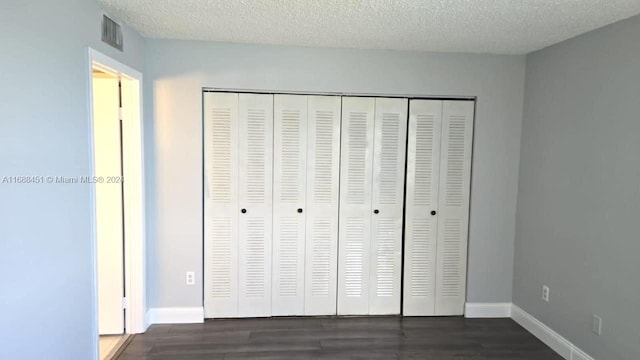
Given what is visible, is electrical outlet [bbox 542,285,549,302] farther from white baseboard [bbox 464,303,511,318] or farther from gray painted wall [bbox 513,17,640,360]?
white baseboard [bbox 464,303,511,318]

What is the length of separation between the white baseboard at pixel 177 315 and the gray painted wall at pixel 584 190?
9.62ft

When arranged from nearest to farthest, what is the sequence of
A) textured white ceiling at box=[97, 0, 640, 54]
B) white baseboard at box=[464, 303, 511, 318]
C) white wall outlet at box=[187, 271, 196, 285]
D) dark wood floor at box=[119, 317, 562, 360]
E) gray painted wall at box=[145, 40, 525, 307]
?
textured white ceiling at box=[97, 0, 640, 54]
dark wood floor at box=[119, 317, 562, 360]
gray painted wall at box=[145, 40, 525, 307]
white wall outlet at box=[187, 271, 196, 285]
white baseboard at box=[464, 303, 511, 318]

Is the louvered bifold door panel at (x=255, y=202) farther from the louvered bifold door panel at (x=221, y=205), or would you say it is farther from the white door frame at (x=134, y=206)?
the white door frame at (x=134, y=206)

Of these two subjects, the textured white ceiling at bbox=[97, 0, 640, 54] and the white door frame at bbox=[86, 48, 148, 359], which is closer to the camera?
the textured white ceiling at bbox=[97, 0, 640, 54]

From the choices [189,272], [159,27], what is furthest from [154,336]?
[159,27]

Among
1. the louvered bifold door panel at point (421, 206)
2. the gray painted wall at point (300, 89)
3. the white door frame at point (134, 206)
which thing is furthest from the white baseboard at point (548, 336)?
the white door frame at point (134, 206)

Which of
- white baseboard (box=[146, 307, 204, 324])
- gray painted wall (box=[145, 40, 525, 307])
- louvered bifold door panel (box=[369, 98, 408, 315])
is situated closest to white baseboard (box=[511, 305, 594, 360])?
gray painted wall (box=[145, 40, 525, 307])

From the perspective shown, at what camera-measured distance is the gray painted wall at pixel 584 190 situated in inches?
98.0

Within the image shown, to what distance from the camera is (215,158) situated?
11.4 ft

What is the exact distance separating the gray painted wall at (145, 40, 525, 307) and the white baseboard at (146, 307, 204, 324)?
0.18ft

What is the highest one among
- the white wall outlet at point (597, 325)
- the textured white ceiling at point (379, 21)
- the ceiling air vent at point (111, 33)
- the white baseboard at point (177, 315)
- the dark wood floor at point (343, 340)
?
the textured white ceiling at point (379, 21)

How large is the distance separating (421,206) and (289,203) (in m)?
1.22

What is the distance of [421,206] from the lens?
366cm

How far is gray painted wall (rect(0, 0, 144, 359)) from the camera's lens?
1.65 metres
